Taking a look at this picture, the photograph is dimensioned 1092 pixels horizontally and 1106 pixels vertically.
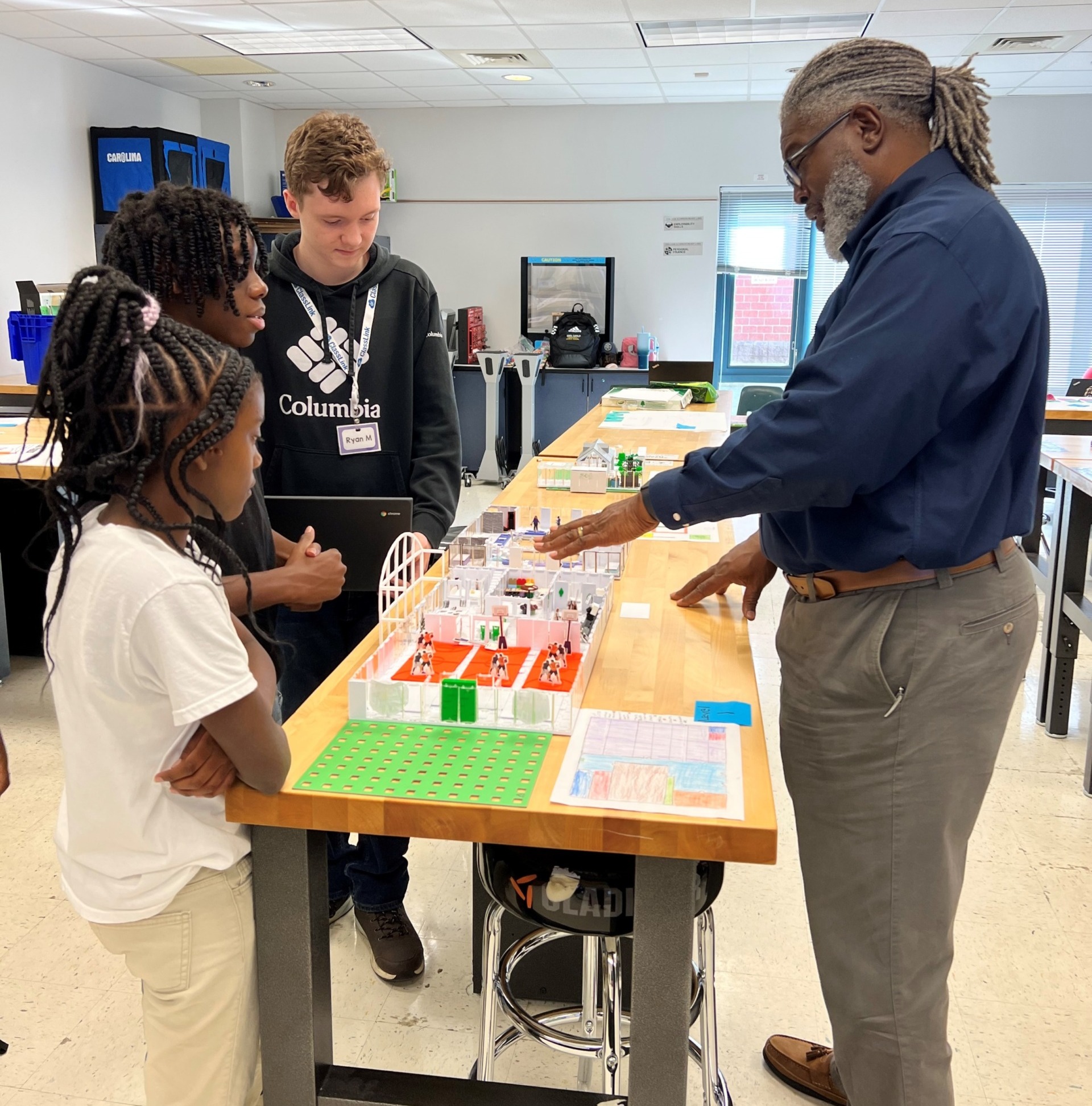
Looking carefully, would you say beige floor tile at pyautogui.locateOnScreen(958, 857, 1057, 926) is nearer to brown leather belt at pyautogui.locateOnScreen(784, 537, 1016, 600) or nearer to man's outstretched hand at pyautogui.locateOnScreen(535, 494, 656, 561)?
brown leather belt at pyautogui.locateOnScreen(784, 537, 1016, 600)

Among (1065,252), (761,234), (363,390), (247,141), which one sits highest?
(247,141)

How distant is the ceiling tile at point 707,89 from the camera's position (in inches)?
303

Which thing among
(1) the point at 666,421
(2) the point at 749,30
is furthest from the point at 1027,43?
(1) the point at 666,421

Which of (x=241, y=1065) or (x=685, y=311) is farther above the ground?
(x=685, y=311)

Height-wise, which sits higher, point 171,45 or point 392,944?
point 171,45

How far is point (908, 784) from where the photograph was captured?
4.81 ft

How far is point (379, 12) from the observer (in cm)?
566

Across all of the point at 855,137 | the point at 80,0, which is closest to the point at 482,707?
the point at 855,137

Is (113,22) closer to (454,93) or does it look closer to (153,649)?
(454,93)

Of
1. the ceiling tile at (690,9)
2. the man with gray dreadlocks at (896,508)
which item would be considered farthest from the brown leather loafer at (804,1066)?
the ceiling tile at (690,9)

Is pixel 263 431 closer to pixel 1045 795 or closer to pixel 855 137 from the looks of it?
pixel 855 137

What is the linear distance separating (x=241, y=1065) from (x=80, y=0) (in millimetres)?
5954

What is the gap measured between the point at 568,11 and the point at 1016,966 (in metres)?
5.23

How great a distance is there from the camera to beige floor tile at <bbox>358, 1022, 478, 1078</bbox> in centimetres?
199
